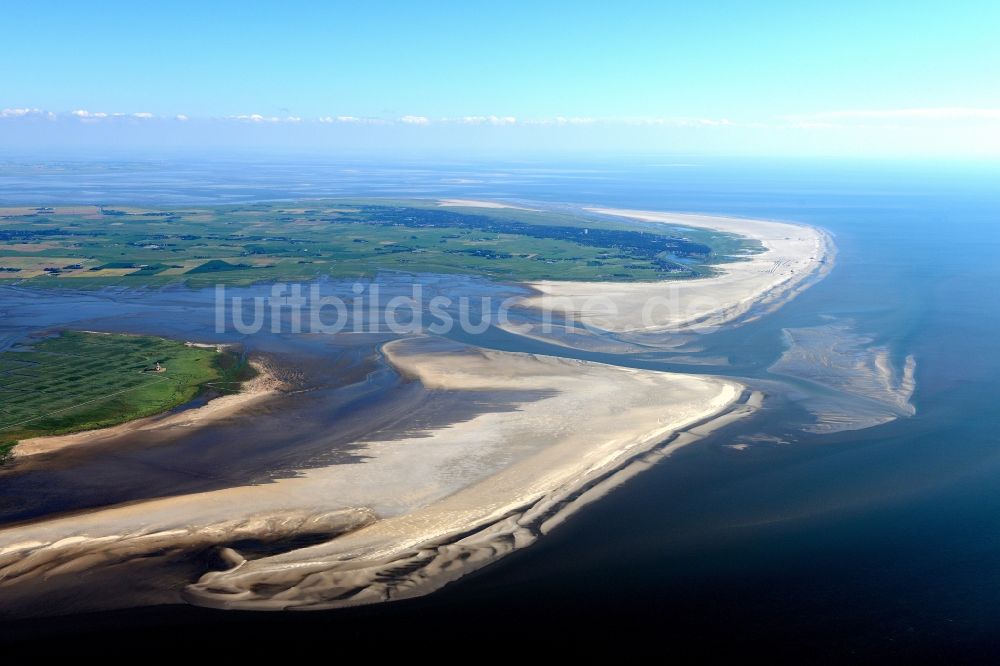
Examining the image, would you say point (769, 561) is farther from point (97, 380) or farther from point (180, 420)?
point (97, 380)

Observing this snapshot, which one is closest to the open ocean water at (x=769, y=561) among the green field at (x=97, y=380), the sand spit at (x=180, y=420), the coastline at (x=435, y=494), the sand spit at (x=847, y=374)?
the sand spit at (x=847, y=374)

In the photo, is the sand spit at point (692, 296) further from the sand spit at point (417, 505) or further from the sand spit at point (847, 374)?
the sand spit at point (417, 505)

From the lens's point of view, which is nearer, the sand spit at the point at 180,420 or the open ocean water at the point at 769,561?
the open ocean water at the point at 769,561

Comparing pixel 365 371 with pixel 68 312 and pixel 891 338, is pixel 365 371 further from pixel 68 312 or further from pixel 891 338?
pixel 891 338

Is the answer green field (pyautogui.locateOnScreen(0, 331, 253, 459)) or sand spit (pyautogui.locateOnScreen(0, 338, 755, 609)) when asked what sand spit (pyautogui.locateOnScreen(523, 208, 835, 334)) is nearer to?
sand spit (pyautogui.locateOnScreen(0, 338, 755, 609))

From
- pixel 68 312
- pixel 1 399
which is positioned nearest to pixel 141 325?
pixel 68 312

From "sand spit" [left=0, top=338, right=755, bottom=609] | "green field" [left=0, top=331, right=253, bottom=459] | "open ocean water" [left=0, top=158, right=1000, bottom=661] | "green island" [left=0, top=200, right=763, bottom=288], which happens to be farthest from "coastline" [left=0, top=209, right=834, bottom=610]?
"green island" [left=0, top=200, right=763, bottom=288]

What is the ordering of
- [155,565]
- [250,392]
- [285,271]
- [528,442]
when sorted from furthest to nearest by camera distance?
[285,271] → [250,392] → [528,442] → [155,565]

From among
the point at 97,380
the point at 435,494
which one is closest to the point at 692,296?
the point at 435,494
